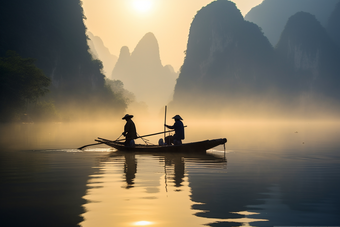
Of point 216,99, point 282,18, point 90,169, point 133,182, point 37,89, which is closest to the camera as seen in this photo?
point 133,182

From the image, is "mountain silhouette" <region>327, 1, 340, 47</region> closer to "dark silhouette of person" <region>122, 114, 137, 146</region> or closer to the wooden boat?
the wooden boat

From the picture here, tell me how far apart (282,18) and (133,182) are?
188 metres

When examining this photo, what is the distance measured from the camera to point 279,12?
588 ft

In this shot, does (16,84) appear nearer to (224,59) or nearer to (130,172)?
(130,172)

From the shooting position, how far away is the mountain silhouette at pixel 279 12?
531 ft

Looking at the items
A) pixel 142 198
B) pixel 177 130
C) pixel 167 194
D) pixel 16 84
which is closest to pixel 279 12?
pixel 16 84

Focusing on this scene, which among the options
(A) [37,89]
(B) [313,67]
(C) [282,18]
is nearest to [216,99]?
(B) [313,67]

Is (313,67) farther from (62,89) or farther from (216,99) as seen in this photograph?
(62,89)

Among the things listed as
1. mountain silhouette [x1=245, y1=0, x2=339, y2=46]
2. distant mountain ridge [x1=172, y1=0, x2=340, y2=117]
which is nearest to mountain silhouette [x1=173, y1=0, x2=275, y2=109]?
distant mountain ridge [x1=172, y1=0, x2=340, y2=117]

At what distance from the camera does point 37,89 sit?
1745 inches

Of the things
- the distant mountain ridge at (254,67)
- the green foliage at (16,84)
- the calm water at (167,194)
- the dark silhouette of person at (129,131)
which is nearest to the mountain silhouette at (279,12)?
the distant mountain ridge at (254,67)

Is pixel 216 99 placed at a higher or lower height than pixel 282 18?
Answer: lower

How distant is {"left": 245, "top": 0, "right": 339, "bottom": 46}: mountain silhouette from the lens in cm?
16200

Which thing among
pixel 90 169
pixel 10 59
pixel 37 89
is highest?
pixel 10 59
